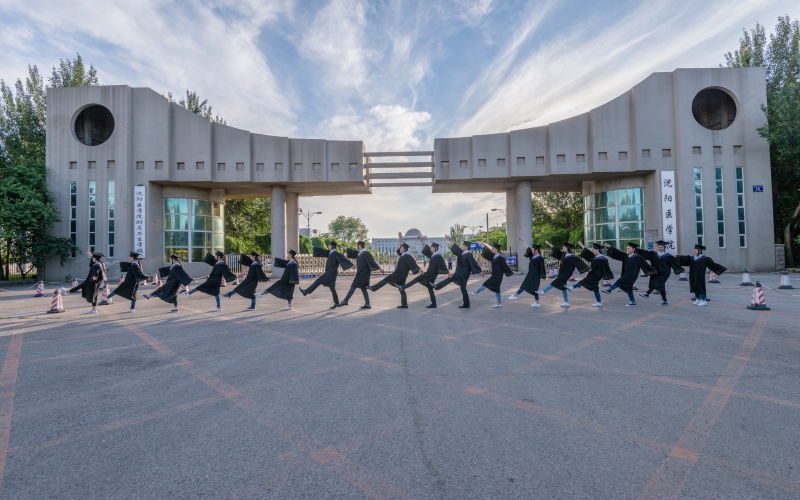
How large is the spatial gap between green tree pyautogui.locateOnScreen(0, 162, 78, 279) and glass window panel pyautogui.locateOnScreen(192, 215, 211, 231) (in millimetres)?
6232

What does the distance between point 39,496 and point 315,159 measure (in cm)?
2396

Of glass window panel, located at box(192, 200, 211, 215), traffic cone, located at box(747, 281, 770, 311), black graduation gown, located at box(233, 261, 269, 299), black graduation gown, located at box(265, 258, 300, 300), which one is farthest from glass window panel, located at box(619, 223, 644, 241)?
glass window panel, located at box(192, 200, 211, 215)

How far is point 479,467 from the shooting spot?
2.83 metres

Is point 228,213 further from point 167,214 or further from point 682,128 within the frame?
point 682,128

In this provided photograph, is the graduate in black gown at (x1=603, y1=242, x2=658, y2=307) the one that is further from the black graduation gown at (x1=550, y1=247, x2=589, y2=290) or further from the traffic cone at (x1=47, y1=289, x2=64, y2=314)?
the traffic cone at (x1=47, y1=289, x2=64, y2=314)

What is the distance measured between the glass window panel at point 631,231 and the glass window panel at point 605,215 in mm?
728

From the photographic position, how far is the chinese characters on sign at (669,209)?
22172mm

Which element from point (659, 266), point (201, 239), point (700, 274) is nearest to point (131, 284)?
point (201, 239)

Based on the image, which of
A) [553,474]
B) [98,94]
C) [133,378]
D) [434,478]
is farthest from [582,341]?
[98,94]

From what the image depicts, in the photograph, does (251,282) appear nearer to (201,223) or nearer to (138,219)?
(138,219)

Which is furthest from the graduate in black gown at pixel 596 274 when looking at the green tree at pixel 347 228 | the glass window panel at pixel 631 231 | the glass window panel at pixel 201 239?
the green tree at pixel 347 228

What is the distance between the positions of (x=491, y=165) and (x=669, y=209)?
10.4 meters

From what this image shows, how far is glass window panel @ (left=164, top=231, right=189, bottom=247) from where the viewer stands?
79.7 feet

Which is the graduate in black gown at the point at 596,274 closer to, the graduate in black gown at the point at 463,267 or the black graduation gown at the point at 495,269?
the black graduation gown at the point at 495,269
